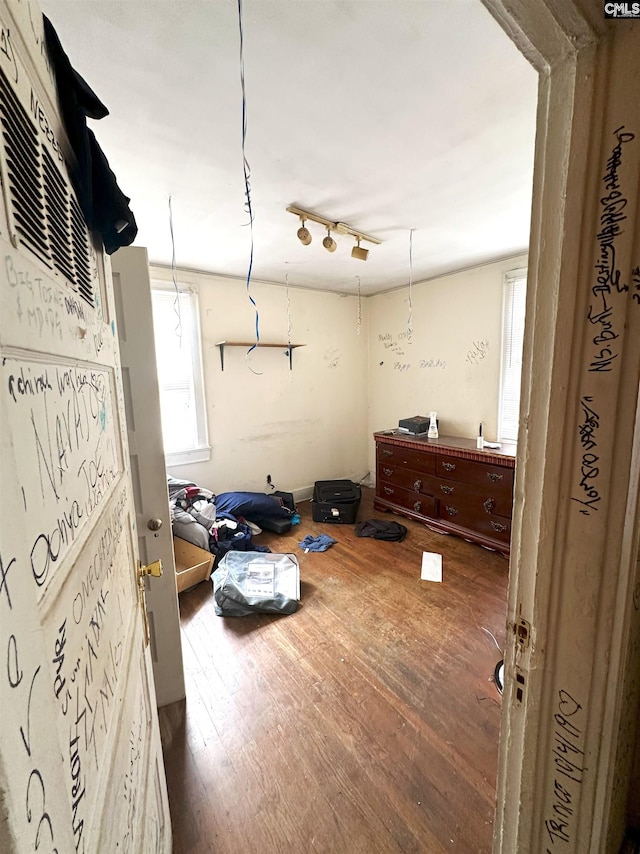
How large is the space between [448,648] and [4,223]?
2.26 m

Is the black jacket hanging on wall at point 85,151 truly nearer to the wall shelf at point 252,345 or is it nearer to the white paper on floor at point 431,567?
the wall shelf at point 252,345

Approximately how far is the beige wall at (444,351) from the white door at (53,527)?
3.19m

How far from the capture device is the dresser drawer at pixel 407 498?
3.19 metres

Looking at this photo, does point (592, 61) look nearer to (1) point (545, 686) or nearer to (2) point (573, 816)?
(1) point (545, 686)

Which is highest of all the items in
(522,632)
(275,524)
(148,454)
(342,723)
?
(148,454)

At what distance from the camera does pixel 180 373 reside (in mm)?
3127

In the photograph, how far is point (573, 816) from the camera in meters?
0.60

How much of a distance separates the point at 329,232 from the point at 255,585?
2328mm

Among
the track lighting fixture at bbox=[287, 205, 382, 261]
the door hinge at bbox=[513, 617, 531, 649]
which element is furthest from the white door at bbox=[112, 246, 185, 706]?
the door hinge at bbox=[513, 617, 531, 649]

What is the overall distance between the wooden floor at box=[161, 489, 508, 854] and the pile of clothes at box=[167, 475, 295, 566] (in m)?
0.37

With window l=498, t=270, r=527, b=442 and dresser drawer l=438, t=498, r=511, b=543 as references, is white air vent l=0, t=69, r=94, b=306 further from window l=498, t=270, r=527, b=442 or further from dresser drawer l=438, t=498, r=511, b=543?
window l=498, t=270, r=527, b=442

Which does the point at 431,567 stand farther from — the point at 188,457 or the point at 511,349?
the point at 188,457

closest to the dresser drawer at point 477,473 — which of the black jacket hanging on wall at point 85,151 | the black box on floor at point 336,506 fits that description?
the black box on floor at point 336,506

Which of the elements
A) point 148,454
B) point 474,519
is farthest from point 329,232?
point 474,519
